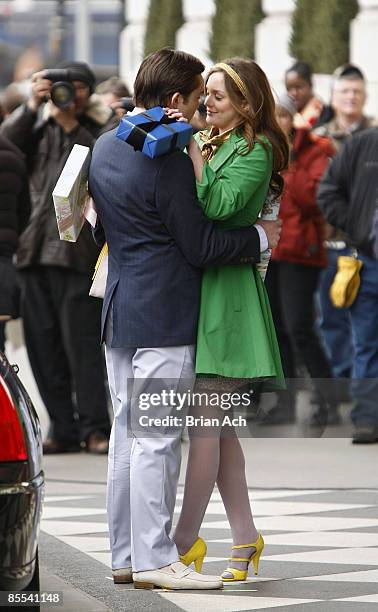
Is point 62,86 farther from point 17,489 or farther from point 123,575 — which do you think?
point 17,489

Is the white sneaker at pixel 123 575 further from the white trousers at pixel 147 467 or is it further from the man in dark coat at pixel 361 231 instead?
the man in dark coat at pixel 361 231

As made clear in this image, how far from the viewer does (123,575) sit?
649cm

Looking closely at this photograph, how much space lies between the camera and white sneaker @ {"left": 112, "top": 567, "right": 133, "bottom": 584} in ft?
21.3

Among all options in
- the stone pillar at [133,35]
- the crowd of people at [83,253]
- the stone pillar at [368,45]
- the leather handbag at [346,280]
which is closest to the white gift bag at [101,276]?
the crowd of people at [83,253]

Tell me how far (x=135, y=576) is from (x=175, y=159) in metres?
1.48

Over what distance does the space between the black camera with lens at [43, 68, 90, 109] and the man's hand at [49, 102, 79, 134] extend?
104mm

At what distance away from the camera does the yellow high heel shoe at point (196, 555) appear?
649cm

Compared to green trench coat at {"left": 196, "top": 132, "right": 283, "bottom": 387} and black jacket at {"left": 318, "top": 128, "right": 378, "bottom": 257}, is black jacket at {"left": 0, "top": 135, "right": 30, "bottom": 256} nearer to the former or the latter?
black jacket at {"left": 318, "top": 128, "right": 378, "bottom": 257}

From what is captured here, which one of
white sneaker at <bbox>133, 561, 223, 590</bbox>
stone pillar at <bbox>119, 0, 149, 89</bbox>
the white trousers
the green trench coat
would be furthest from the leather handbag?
stone pillar at <bbox>119, 0, 149, 89</bbox>

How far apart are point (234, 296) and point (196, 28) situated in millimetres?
19189

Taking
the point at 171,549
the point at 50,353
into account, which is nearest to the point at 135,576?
the point at 171,549

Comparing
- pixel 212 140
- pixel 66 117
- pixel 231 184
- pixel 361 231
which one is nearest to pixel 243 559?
pixel 231 184

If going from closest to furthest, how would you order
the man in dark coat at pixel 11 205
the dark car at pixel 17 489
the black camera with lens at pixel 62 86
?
the dark car at pixel 17 489 → the man in dark coat at pixel 11 205 → the black camera with lens at pixel 62 86

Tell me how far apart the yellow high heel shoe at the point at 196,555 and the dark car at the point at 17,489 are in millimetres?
1343
